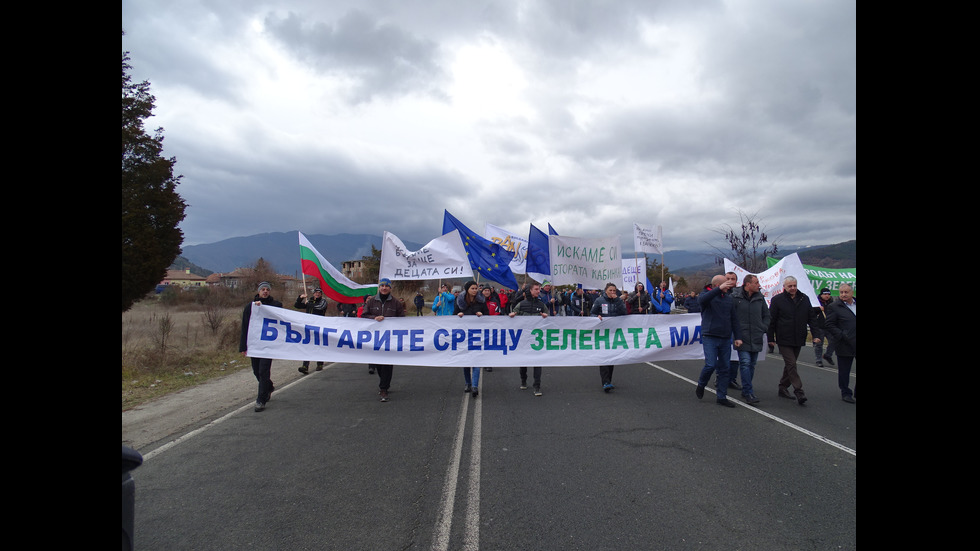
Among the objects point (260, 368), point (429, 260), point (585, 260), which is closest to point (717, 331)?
point (585, 260)

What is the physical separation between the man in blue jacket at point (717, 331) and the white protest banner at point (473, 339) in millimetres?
882

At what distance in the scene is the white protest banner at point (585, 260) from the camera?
29.9 ft

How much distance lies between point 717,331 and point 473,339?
3.89 metres

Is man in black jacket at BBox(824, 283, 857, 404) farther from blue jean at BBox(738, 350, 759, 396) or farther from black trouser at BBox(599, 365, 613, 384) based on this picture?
black trouser at BBox(599, 365, 613, 384)

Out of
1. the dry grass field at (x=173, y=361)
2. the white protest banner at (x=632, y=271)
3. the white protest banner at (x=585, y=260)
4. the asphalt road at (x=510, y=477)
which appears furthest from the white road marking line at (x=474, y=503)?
the white protest banner at (x=632, y=271)

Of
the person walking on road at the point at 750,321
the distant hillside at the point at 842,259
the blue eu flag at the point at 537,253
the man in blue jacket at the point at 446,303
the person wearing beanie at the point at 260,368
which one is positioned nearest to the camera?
the distant hillside at the point at 842,259

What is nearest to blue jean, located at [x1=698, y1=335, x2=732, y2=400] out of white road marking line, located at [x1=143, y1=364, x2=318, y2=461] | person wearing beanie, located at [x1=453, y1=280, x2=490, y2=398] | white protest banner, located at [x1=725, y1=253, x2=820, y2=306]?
person wearing beanie, located at [x1=453, y1=280, x2=490, y2=398]

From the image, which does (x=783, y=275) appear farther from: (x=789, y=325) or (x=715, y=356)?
(x=715, y=356)

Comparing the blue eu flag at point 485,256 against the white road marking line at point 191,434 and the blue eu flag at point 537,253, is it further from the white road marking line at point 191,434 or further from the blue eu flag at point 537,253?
the white road marking line at point 191,434

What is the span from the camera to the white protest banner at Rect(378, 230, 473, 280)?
325 inches

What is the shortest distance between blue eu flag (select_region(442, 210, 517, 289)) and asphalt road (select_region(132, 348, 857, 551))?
303 centimetres

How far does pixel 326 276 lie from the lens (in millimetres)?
9070

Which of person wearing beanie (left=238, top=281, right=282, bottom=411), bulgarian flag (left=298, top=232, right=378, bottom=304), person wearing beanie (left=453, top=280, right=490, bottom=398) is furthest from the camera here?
bulgarian flag (left=298, top=232, right=378, bottom=304)
